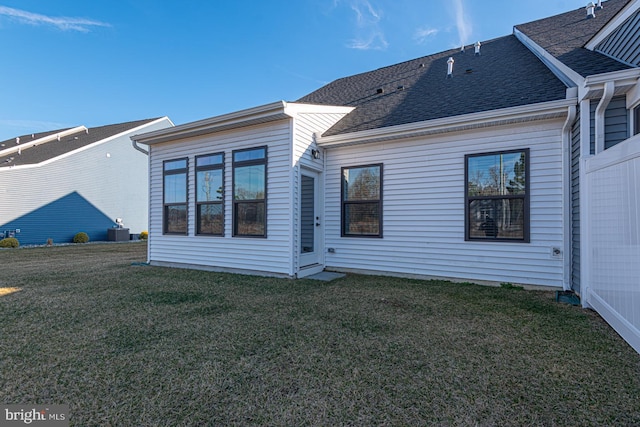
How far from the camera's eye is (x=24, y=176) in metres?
12.2

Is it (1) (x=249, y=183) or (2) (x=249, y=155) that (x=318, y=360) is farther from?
(2) (x=249, y=155)

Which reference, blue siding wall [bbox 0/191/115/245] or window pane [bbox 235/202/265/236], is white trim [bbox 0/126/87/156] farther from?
window pane [bbox 235/202/265/236]

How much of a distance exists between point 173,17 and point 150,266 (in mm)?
8871

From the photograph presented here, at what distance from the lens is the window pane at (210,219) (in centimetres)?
625

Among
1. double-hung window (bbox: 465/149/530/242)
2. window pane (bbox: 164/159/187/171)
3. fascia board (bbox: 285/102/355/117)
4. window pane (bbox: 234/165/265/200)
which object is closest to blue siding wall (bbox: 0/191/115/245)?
window pane (bbox: 164/159/187/171)

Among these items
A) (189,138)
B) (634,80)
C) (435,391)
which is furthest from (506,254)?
(189,138)

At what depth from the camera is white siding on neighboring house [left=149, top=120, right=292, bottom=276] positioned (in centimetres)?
539

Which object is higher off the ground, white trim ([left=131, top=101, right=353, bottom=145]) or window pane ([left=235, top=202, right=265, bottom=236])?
white trim ([left=131, top=101, right=353, bottom=145])

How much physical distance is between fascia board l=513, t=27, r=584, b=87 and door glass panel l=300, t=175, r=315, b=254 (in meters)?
4.27

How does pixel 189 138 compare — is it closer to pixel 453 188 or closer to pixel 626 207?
pixel 453 188

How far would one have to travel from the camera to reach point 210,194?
6336 mm

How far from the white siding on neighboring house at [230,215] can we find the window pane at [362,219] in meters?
1.29

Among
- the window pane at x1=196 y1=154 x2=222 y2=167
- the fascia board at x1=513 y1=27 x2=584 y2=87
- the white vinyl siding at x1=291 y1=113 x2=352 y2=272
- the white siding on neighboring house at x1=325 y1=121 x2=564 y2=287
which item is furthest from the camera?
the window pane at x1=196 y1=154 x2=222 y2=167

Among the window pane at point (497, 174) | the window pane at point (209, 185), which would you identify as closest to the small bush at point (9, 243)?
the window pane at point (209, 185)
